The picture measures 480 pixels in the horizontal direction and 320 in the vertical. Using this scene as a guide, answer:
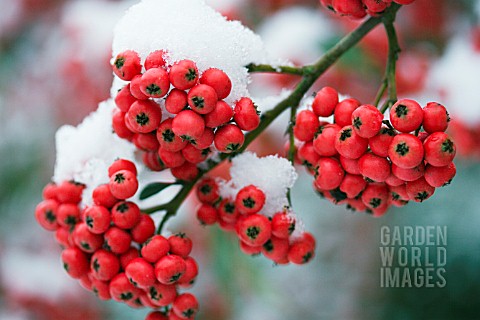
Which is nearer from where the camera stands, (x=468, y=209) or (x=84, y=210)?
(x=84, y=210)

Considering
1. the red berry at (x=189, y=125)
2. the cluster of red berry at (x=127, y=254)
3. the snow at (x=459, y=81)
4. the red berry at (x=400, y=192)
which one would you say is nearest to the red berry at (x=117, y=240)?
the cluster of red berry at (x=127, y=254)

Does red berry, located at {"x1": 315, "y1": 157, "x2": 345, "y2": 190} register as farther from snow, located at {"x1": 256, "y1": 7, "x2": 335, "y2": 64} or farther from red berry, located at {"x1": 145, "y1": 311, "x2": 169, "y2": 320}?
snow, located at {"x1": 256, "y1": 7, "x2": 335, "y2": 64}

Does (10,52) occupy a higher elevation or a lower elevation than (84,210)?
higher

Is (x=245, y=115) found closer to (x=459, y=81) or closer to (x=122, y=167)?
(x=122, y=167)

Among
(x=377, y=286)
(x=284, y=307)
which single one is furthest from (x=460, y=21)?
(x=284, y=307)

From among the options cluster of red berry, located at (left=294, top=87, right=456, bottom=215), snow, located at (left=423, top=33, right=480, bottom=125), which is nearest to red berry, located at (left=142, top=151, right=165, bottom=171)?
cluster of red berry, located at (left=294, top=87, right=456, bottom=215)

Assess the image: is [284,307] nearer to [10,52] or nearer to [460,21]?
[460,21]
